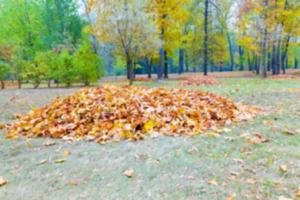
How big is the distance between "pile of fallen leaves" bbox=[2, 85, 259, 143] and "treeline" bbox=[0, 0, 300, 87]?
8.19 m

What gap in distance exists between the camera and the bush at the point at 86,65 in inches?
537

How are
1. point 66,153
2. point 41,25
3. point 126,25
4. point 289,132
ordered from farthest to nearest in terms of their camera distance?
point 41,25, point 126,25, point 289,132, point 66,153

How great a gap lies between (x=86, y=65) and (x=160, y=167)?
11135 millimetres

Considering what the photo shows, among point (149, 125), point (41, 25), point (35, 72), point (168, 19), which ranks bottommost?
point (149, 125)

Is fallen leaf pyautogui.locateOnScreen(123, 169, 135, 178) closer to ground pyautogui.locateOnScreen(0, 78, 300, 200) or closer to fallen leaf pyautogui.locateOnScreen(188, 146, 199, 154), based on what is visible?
ground pyautogui.locateOnScreen(0, 78, 300, 200)

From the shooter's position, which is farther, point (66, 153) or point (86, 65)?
point (86, 65)

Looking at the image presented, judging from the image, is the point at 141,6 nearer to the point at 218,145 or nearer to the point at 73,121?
the point at 73,121

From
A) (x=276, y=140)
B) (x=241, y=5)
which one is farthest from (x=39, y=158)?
(x=241, y=5)

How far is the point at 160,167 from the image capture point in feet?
10.6

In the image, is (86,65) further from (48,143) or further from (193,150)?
(193,150)

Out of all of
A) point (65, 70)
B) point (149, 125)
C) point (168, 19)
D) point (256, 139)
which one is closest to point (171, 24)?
point (168, 19)

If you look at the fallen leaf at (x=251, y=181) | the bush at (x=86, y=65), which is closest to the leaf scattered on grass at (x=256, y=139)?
the fallen leaf at (x=251, y=181)

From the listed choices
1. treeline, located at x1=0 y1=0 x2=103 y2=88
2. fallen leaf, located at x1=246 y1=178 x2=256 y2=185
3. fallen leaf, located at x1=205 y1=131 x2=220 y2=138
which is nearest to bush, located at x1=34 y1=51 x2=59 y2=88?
treeline, located at x1=0 y1=0 x2=103 y2=88

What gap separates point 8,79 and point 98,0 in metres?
5.25
